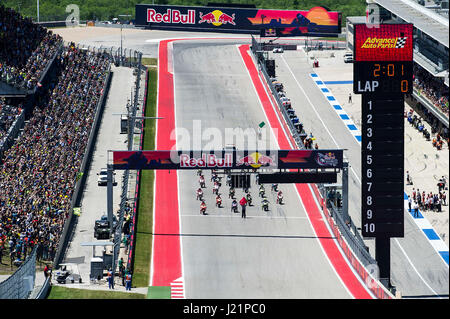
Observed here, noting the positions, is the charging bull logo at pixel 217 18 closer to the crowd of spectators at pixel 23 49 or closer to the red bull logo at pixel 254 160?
the crowd of spectators at pixel 23 49

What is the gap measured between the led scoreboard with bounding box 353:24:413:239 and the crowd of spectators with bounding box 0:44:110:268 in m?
20.1

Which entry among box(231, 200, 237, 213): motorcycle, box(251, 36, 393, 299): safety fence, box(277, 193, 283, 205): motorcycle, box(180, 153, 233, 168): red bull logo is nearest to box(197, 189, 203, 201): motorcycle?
box(231, 200, 237, 213): motorcycle

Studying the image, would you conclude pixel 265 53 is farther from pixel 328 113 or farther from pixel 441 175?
pixel 441 175

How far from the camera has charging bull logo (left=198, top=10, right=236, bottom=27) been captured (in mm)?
126312

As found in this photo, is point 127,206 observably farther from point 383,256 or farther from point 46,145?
point 383,256

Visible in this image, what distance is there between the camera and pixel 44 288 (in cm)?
4406

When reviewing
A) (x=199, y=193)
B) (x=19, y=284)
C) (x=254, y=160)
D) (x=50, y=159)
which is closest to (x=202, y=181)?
(x=199, y=193)

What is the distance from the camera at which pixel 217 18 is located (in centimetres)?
12681

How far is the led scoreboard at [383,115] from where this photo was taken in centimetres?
4659

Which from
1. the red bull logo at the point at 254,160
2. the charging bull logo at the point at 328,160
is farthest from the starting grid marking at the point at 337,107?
the red bull logo at the point at 254,160

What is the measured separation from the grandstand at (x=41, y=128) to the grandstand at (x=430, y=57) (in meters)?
29.3

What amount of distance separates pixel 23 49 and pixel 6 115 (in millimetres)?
13711

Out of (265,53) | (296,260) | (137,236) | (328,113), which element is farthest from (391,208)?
(265,53)
